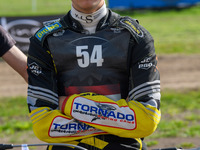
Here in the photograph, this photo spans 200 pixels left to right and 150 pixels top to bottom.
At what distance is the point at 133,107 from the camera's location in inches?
105

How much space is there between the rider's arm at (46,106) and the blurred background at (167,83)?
11.8ft

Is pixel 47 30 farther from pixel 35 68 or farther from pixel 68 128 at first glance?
pixel 68 128

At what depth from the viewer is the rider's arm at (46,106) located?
2668 mm

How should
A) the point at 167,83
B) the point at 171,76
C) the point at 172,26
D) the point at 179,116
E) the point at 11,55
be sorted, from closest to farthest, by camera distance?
the point at 11,55 < the point at 179,116 < the point at 167,83 < the point at 171,76 < the point at 172,26

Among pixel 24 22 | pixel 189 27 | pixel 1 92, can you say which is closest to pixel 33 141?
pixel 1 92

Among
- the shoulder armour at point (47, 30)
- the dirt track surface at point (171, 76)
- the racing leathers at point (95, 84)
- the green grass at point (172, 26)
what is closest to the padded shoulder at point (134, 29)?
the racing leathers at point (95, 84)

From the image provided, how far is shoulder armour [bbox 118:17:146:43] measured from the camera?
2.73m

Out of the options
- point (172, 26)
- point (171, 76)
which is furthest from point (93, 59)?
point (172, 26)

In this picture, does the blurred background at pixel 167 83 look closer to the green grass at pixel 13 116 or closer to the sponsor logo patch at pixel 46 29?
the green grass at pixel 13 116

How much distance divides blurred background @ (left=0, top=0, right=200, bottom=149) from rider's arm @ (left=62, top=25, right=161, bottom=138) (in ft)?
11.5

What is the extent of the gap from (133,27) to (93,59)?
0.35 meters

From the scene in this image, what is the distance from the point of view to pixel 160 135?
652cm

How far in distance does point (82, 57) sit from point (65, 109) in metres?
0.36

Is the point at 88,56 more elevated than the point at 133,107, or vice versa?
the point at 88,56
